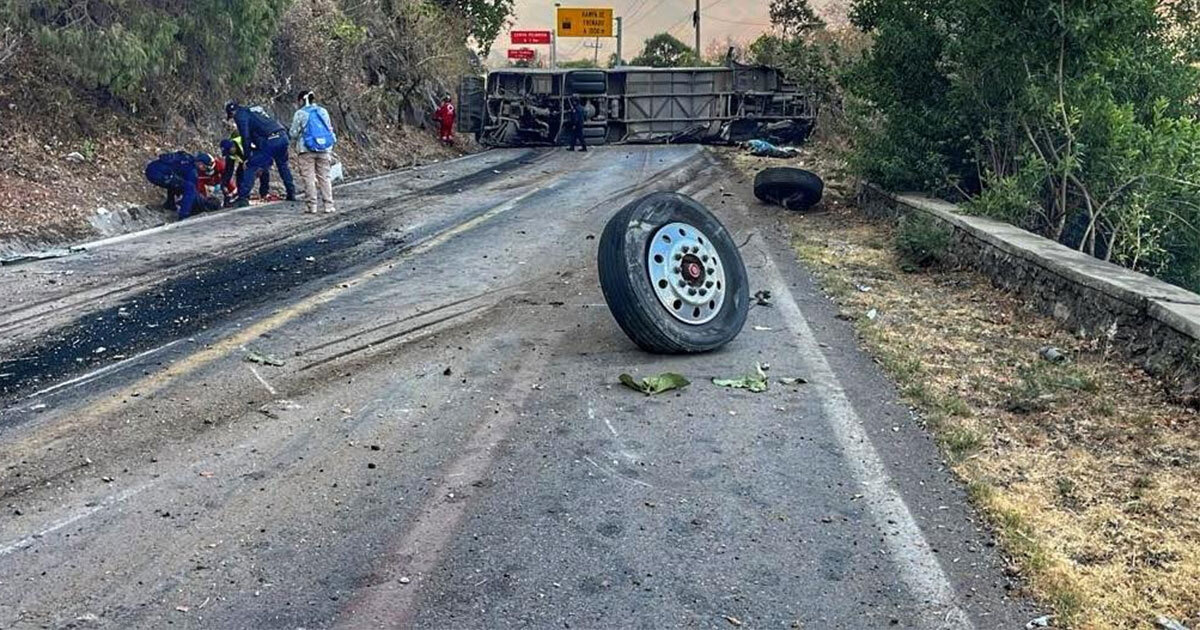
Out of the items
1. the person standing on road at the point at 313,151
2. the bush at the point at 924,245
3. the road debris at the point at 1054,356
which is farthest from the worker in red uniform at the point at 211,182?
the road debris at the point at 1054,356

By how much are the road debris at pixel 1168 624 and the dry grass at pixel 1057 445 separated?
3 cm

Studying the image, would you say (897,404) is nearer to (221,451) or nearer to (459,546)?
(459,546)

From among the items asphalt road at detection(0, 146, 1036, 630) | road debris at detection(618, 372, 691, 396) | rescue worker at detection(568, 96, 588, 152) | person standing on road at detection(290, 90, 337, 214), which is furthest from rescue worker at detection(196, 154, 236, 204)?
rescue worker at detection(568, 96, 588, 152)

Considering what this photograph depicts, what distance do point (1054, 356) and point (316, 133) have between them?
31.2ft

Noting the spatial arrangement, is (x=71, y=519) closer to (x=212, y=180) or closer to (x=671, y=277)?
(x=671, y=277)

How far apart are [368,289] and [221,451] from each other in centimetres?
364

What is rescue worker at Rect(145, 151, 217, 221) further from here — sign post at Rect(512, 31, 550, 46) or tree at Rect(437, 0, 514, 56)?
sign post at Rect(512, 31, 550, 46)

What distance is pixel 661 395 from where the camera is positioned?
564 centimetres

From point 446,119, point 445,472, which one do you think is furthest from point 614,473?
point 446,119

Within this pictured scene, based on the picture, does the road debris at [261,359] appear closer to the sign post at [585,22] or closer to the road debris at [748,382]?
the road debris at [748,382]

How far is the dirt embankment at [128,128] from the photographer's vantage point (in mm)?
11453

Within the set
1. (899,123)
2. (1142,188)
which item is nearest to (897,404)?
(1142,188)

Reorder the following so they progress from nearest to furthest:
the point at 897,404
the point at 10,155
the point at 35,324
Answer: the point at 897,404, the point at 35,324, the point at 10,155

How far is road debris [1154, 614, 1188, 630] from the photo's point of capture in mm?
3307
